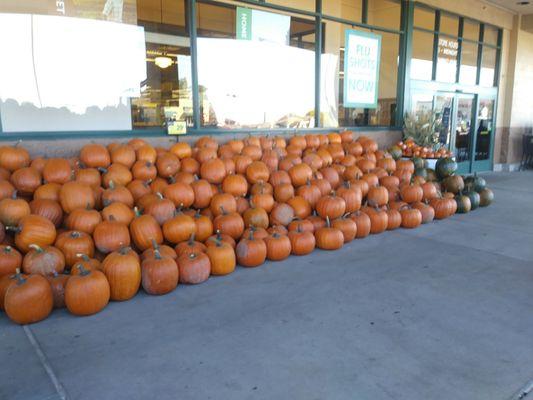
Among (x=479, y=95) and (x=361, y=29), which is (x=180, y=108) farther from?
(x=479, y=95)

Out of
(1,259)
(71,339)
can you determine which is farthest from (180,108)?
(71,339)

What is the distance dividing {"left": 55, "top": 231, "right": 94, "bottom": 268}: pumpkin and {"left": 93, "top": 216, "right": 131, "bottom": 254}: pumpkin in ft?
0.26

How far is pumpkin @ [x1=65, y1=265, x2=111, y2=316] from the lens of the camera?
2918 millimetres

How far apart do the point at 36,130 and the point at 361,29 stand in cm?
662

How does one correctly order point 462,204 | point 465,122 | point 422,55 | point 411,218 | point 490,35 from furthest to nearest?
point 490,35, point 465,122, point 422,55, point 462,204, point 411,218

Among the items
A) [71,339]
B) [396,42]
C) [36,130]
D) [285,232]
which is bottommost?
[71,339]

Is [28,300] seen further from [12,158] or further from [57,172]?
[12,158]

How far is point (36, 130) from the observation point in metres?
5.12

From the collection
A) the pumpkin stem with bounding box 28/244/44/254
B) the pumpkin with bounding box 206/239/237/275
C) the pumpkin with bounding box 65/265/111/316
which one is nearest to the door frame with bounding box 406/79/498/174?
the pumpkin with bounding box 206/239/237/275

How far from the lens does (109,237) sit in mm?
3525

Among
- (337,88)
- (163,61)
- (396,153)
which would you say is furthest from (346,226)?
A: (163,61)

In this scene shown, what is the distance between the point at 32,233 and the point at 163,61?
5.78m

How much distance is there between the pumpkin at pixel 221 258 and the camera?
3.73 metres

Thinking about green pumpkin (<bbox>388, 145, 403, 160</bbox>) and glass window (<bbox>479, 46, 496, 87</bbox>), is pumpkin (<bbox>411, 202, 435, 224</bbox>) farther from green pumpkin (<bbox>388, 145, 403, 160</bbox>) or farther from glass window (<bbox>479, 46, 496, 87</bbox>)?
glass window (<bbox>479, 46, 496, 87</bbox>)
